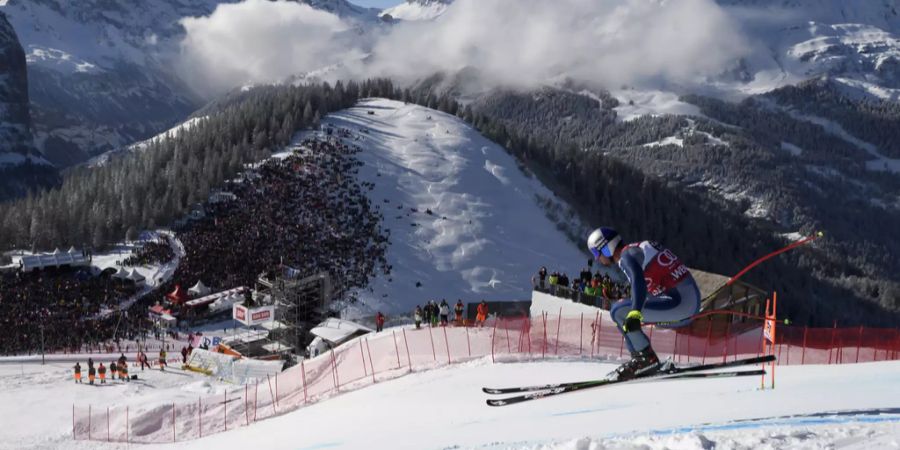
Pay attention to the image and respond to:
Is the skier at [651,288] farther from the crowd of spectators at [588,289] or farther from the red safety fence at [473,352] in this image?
the crowd of spectators at [588,289]

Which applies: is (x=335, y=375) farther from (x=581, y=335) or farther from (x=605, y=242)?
(x=605, y=242)

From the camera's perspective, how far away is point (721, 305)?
32.4 m

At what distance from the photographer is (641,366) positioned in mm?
12984

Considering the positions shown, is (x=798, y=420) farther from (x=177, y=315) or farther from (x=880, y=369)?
(x=177, y=315)

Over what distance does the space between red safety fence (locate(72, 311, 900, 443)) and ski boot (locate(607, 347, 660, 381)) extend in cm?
539

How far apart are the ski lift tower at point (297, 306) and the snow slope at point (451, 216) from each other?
1736cm

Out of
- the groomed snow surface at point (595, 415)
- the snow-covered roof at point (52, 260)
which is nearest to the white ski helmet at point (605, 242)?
the groomed snow surface at point (595, 415)

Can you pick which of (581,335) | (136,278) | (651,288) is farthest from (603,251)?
(136,278)

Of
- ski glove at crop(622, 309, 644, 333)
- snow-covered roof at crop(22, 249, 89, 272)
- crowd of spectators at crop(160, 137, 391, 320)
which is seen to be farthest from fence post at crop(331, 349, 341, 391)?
snow-covered roof at crop(22, 249, 89, 272)

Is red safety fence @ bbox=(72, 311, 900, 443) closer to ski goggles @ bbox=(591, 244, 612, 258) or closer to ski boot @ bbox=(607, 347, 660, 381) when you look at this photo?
ski boot @ bbox=(607, 347, 660, 381)

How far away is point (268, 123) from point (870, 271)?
377 feet

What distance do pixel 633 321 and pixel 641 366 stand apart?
127 cm

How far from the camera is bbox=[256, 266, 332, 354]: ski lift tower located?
1609 inches

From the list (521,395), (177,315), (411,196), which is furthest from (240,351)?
(411,196)
